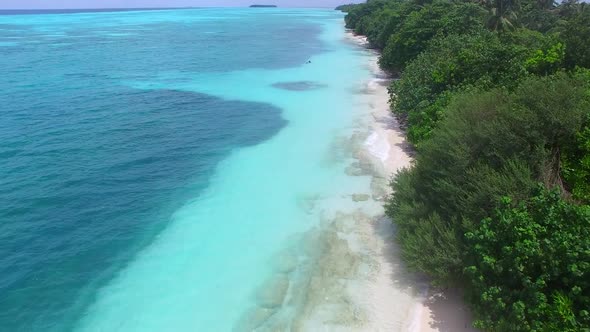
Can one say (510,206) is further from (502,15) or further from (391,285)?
(502,15)

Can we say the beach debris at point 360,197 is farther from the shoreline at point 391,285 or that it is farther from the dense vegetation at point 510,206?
the dense vegetation at point 510,206

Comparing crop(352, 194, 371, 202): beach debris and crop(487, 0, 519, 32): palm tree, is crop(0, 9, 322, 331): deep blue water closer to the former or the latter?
crop(352, 194, 371, 202): beach debris

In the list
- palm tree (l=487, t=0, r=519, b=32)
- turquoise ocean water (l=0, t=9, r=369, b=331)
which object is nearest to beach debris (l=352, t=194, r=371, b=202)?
turquoise ocean water (l=0, t=9, r=369, b=331)

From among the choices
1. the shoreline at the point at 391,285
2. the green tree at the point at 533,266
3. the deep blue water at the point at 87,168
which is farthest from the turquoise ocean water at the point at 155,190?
the green tree at the point at 533,266

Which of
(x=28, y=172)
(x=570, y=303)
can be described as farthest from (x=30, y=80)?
(x=570, y=303)

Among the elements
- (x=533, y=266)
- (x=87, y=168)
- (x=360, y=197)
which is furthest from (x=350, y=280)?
(x=87, y=168)

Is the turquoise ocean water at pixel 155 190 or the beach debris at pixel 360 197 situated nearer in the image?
the turquoise ocean water at pixel 155 190
